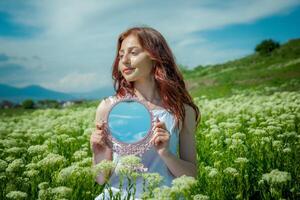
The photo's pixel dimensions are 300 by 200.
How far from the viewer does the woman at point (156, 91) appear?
11.0ft

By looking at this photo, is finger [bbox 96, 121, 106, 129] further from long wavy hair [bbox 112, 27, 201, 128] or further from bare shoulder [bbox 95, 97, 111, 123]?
long wavy hair [bbox 112, 27, 201, 128]

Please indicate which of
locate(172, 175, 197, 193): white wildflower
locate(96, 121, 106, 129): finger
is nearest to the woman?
locate(96, 121, 106, 129): finger

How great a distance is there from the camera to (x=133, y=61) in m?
3.42

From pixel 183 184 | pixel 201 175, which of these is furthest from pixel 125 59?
pixel 201 175

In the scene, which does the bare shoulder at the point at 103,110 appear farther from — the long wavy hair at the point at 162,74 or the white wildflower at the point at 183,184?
the white wildflower at the point at 183,184

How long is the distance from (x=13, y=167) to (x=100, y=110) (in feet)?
3.46

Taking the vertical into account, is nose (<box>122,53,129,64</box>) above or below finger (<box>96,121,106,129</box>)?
above

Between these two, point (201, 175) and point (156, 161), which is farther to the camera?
point (201, 175)

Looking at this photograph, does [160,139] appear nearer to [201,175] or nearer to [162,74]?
[162,74]

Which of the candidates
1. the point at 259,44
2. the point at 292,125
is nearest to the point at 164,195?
the point at 292,125

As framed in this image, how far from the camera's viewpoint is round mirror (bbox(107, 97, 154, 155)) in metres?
3.07

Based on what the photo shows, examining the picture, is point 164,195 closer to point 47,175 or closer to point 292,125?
point 47,175

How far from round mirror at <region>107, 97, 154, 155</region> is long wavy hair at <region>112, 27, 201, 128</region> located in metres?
0.40

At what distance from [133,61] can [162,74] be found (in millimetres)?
280
